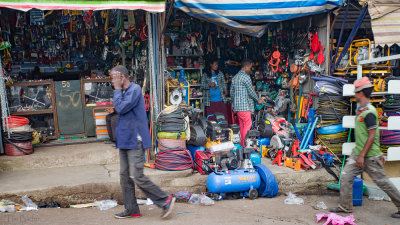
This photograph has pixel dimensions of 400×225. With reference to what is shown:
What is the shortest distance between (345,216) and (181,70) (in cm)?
541

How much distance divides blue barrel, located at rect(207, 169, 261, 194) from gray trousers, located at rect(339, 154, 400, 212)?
1.38 metres

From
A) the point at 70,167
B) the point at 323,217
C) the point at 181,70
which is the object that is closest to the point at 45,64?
the point at 181,70

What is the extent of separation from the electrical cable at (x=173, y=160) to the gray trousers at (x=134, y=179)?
1.50m

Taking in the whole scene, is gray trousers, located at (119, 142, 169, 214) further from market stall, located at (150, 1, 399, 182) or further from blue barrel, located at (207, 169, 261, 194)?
market stall, located at (150, 1, 399, 182)

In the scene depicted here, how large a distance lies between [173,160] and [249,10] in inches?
129

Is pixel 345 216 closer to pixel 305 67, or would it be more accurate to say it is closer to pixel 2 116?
pixel 305 67

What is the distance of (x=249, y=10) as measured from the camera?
7.03m

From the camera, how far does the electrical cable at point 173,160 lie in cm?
616

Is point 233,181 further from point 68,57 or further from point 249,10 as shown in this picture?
point 68,57

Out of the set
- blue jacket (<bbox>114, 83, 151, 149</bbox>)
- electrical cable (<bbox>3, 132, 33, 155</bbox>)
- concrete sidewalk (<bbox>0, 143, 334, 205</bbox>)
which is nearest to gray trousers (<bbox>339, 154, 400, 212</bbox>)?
concrete sidewalk (<bbox>0, 143, 334, 205</bbox>)

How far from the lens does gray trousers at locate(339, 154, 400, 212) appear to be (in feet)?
16.0

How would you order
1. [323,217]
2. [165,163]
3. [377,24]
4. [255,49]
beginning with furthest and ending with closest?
[255,49] → [377,24] → [165,163] → [323,217]

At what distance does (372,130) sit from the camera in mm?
4730

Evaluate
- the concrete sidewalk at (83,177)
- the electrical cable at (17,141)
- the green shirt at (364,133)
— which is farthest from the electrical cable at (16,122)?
the green shirt at (364,133)
